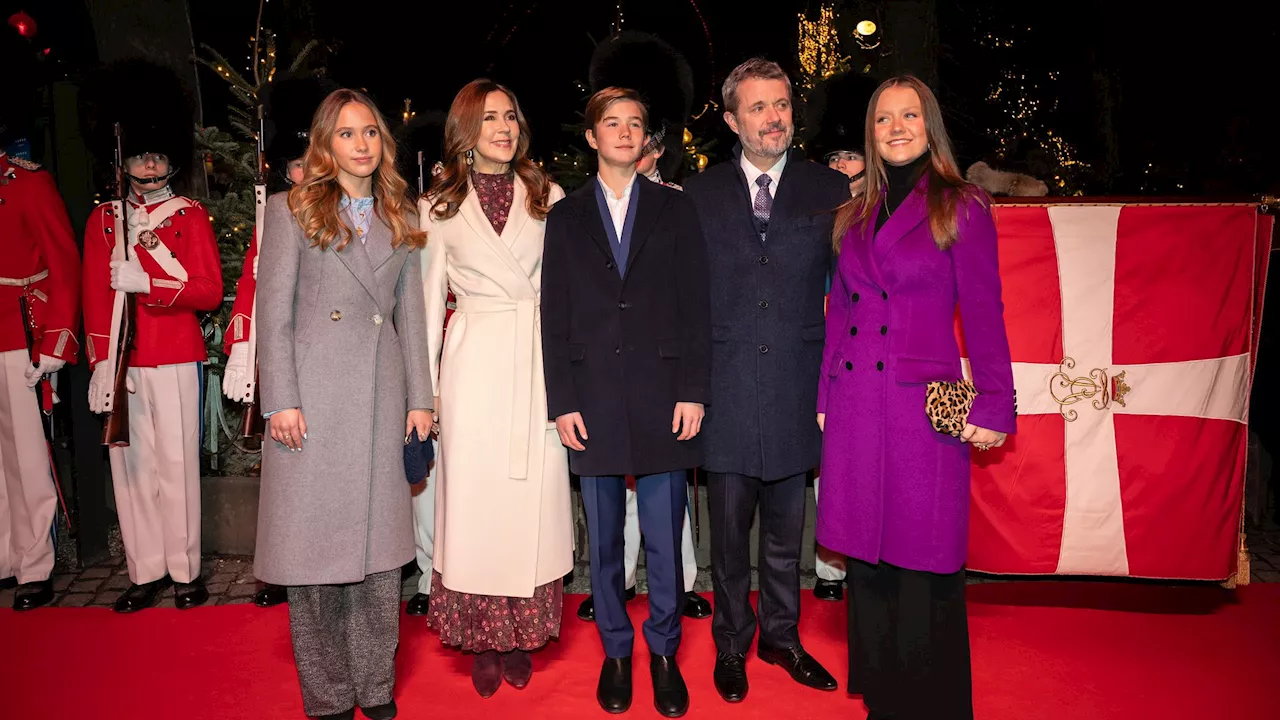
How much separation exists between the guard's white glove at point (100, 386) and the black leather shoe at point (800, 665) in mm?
3052

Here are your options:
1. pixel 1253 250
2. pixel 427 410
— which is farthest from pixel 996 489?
pixel 427 410

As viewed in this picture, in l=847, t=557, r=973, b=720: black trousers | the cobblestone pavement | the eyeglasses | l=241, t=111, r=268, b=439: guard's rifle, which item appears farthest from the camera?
the eyeglasses

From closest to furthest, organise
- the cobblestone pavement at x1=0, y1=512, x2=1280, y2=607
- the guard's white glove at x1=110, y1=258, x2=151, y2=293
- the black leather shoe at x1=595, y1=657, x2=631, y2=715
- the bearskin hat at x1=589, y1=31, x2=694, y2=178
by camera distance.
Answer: the black leather shoe at x1=595, y1=657, x2=631, y2=715 → the bearskin hat at x1=589, y1=31, x2=694, y2=178 → the guard's white glove at x1=110, y1=258, x2=151, y2=293 → the cobblestone pavement at x1=0, y1=512, x2=1280, y2=607

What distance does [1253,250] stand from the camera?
3.83m

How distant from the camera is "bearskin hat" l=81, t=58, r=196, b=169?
4.24 meters

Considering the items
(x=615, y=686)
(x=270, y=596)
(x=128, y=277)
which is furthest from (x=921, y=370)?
(x=128, y=277)

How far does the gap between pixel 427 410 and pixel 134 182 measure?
2.13 metres

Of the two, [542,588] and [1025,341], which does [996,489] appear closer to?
[1025,341]

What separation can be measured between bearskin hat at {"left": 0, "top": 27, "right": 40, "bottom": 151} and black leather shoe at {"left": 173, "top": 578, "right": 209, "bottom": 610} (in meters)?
2.26

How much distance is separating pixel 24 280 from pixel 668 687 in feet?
11.7

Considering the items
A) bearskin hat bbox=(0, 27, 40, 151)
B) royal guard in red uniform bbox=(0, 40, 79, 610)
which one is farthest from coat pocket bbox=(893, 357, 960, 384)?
bearskin hat bbox=(0, 27, 40, 151)

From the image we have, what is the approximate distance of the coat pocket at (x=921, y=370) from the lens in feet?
9.11

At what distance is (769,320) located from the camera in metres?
3.19

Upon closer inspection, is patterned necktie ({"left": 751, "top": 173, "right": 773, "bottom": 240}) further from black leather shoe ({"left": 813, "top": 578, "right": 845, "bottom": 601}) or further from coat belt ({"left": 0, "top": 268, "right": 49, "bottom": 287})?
coat belt ({"left": 0, "top": 268, "right": 49, "bottom": 287})
